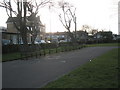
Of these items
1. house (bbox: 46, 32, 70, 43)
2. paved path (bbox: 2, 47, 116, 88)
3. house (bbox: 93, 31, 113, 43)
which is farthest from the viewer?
house (bbox: 46, 32, 70, 43)

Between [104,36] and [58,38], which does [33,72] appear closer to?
[104,36]

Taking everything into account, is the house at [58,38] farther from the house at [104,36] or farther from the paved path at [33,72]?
the paved path at [33,72]

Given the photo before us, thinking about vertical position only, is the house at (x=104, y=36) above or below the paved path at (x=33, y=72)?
above

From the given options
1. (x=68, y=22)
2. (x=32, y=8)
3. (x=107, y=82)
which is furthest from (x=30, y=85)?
(x=68, y=22)

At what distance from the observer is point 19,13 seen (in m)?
32.7

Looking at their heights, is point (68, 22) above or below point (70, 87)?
above

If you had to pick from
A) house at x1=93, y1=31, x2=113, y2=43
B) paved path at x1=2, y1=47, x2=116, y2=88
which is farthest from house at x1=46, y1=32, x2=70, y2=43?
paved path at x1=2, y1=47, x2=116, y2=88

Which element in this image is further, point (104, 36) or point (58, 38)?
point (58, 38)

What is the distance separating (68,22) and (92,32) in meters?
57.1

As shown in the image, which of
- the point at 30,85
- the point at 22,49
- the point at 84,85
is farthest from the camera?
the point at 22,49

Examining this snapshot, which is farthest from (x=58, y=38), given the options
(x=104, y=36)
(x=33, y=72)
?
(x=33, y=72)

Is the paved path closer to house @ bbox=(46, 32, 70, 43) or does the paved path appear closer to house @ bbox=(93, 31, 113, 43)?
house @ bbox=(46, 32, 70, 43)

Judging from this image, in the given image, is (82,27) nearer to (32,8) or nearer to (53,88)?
(32,8)

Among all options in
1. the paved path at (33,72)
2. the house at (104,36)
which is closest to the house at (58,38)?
the house at (104,36)
